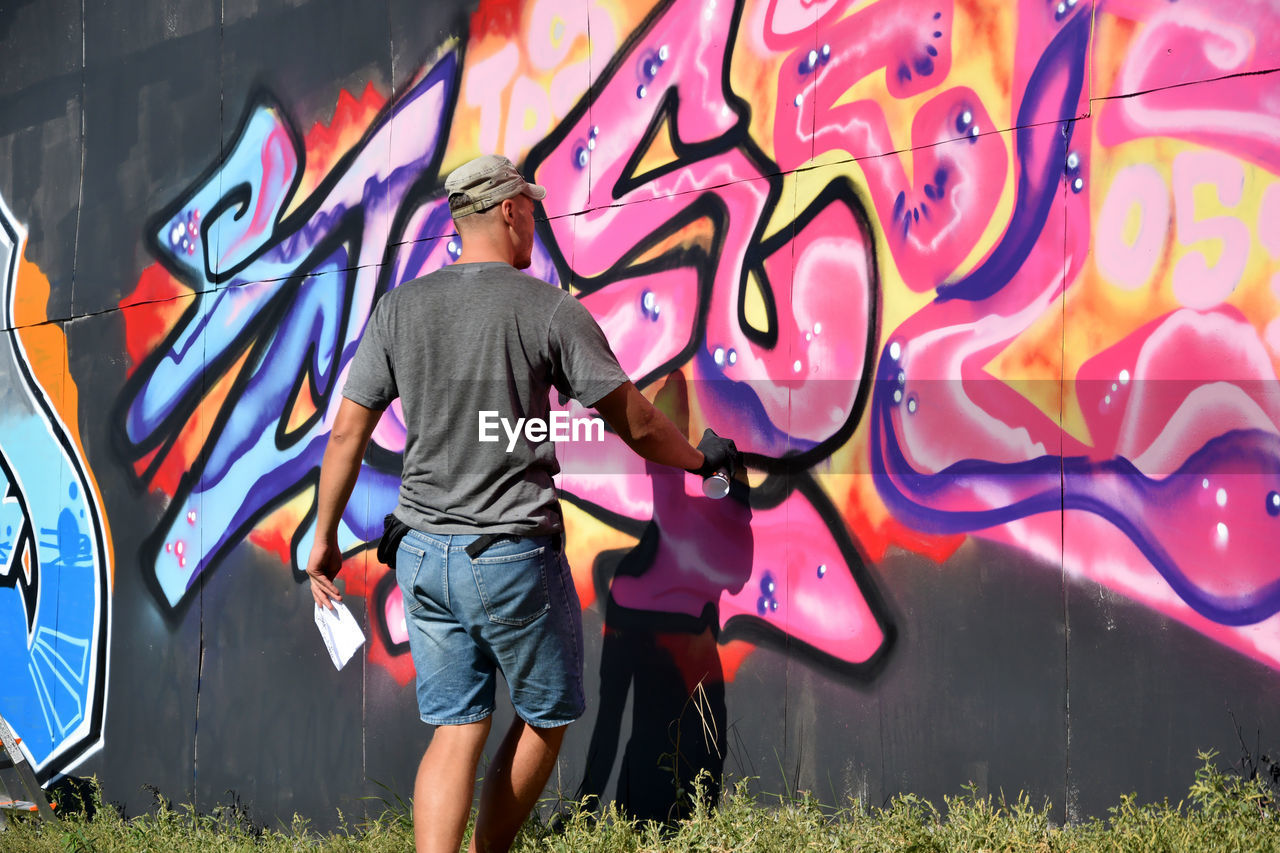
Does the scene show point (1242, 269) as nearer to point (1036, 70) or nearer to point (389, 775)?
point (1036, 70)

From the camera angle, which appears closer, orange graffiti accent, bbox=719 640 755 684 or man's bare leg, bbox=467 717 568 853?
man's bare leg, bbox=467 717 568 853

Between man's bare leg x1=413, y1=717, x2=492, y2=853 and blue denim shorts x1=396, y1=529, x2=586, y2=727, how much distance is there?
0.14ft

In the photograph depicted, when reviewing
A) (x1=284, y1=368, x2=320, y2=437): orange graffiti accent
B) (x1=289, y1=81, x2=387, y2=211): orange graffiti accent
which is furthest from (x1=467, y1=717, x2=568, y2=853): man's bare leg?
(x1=289, y1=81, x2=387, y2=211): orange graffiti accent

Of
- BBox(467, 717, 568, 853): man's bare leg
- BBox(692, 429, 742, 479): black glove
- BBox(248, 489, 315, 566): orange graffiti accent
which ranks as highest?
BBox(692, 429, 742, 479): black glove

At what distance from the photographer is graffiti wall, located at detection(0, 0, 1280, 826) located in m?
2.79

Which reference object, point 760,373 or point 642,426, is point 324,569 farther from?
point 760,373

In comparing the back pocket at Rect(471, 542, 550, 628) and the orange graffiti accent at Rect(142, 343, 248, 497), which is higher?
A: the orange graffiti accent at Rect(142, 343, 248, 497)

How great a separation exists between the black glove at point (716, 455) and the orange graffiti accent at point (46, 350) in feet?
10.6

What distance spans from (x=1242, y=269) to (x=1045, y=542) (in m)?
0.78

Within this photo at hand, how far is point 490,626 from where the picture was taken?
2750 mm

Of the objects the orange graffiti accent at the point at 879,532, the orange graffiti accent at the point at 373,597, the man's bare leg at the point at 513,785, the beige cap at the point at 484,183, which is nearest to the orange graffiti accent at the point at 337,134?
the orange graffiti accent at the point at 373,597

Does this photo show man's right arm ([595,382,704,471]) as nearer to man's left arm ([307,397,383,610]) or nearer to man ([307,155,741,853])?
man ([307,155,741,853])

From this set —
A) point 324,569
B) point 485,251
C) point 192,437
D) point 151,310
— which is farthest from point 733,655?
point 151,310

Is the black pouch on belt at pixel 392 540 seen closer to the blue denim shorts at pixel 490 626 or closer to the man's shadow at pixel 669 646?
the blue denim shorts at pixel 490 626
